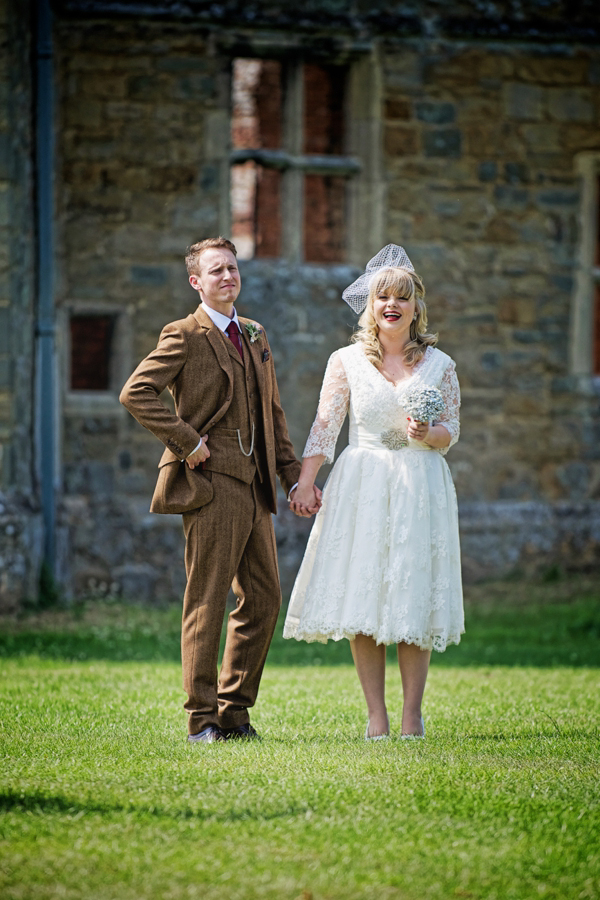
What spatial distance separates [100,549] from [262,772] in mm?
5672

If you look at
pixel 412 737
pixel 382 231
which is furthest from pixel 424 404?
pixel 382 231

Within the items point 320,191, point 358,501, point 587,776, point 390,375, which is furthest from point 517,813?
point 320,191

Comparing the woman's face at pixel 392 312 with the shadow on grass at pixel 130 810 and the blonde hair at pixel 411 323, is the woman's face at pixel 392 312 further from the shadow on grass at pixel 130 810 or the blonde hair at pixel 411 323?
the shadow on grass at pixel 130 810

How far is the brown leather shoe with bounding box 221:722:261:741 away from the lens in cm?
458

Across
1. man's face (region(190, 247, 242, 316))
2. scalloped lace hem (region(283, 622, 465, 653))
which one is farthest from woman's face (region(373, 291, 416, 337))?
scalloped lace hem (region(283, 622, 465, 653))

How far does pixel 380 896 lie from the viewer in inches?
111

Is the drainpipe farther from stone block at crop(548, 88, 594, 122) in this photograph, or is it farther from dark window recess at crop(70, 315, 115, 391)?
stone block at crop(548, 88, 594, 122)

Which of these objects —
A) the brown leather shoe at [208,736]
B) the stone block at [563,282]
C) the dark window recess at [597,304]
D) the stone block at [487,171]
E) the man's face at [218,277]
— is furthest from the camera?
the dark window recess at [597,304]

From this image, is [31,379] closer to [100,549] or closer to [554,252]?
[100,549]

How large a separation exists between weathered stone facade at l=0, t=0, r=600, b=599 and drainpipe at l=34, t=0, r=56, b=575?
0.76 feet

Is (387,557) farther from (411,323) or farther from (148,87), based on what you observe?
(148,87)

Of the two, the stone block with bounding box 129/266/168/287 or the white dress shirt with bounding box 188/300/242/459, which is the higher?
the stone block with bounding box 129/266/168/287

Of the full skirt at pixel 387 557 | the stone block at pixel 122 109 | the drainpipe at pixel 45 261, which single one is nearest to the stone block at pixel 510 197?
the stone block at pixel 122 109

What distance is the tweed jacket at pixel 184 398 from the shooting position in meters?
4.50
